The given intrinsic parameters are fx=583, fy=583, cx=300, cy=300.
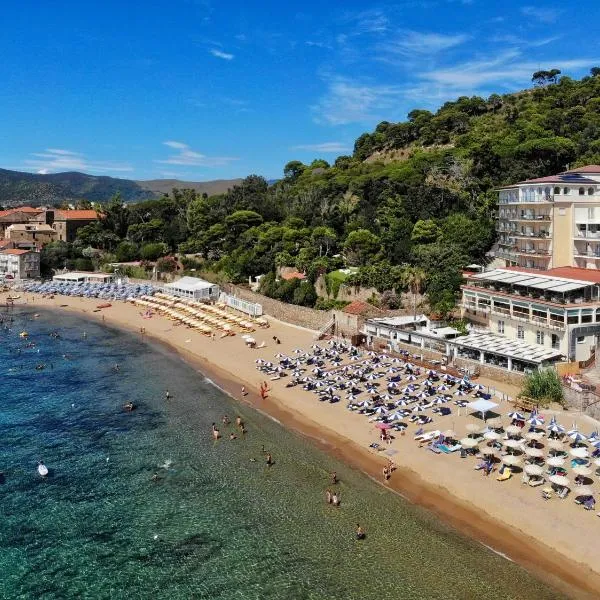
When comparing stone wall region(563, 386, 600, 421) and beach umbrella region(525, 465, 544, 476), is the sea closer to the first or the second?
beach umbrella region(525, 465, 544, 476)

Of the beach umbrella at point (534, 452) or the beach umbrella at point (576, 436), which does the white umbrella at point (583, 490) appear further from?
the beach umbrella at point (576, 436)

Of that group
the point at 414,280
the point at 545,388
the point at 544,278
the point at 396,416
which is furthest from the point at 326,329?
the point at 545,388

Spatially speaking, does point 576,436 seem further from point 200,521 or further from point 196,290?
point 196,290

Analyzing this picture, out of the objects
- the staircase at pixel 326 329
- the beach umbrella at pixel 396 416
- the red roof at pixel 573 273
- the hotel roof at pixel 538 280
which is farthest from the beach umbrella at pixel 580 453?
the staircase at pixel 326 329

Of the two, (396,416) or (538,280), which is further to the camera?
(538,280)

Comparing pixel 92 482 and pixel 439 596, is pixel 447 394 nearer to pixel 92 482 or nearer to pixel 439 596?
pixel 439 596

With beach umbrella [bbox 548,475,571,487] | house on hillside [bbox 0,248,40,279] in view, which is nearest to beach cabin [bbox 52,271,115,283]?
house on hillside [bbox 0,248,40,279]
